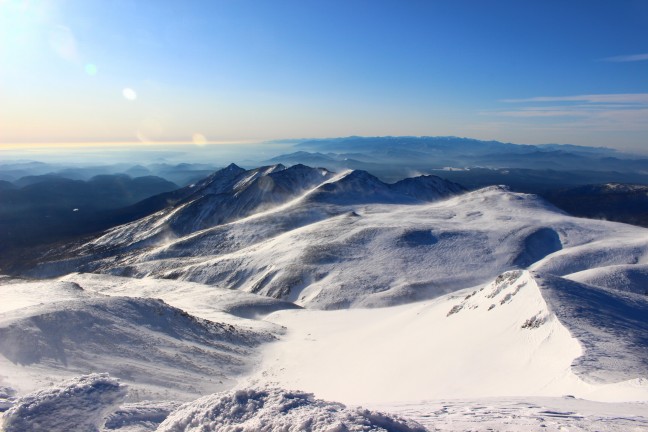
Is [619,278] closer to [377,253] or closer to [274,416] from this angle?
[377,253]

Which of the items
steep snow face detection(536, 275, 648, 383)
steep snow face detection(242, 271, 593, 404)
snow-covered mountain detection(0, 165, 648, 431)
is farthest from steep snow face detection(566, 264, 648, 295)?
steep snow face detection(536, 275, 648, 383)

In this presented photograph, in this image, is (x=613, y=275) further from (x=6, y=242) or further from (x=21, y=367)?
(x=6, y=242)

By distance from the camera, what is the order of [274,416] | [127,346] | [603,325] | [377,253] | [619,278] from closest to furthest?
[274,416] < [603,325] < [127,346] < [619,278] < [377,253]

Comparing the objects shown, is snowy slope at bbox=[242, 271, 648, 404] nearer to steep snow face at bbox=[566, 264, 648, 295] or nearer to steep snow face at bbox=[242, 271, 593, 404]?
steep snow face at bbox=[242, 271, 593, 404]

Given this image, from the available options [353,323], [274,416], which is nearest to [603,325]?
[274,416]

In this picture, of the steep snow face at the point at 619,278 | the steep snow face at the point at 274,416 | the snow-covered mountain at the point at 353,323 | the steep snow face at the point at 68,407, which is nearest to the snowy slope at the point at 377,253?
the snow-covered mountain at the point at 353,323

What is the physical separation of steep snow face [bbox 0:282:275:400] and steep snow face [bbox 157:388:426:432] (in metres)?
9.51

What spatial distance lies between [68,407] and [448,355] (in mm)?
18232

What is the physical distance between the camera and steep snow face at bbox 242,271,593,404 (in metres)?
17.0

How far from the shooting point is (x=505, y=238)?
67438mm

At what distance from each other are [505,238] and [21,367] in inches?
2563

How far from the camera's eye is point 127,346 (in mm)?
23875

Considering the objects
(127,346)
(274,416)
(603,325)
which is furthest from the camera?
(127,346)

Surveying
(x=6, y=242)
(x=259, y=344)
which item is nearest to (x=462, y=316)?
(x=259, y=344)
